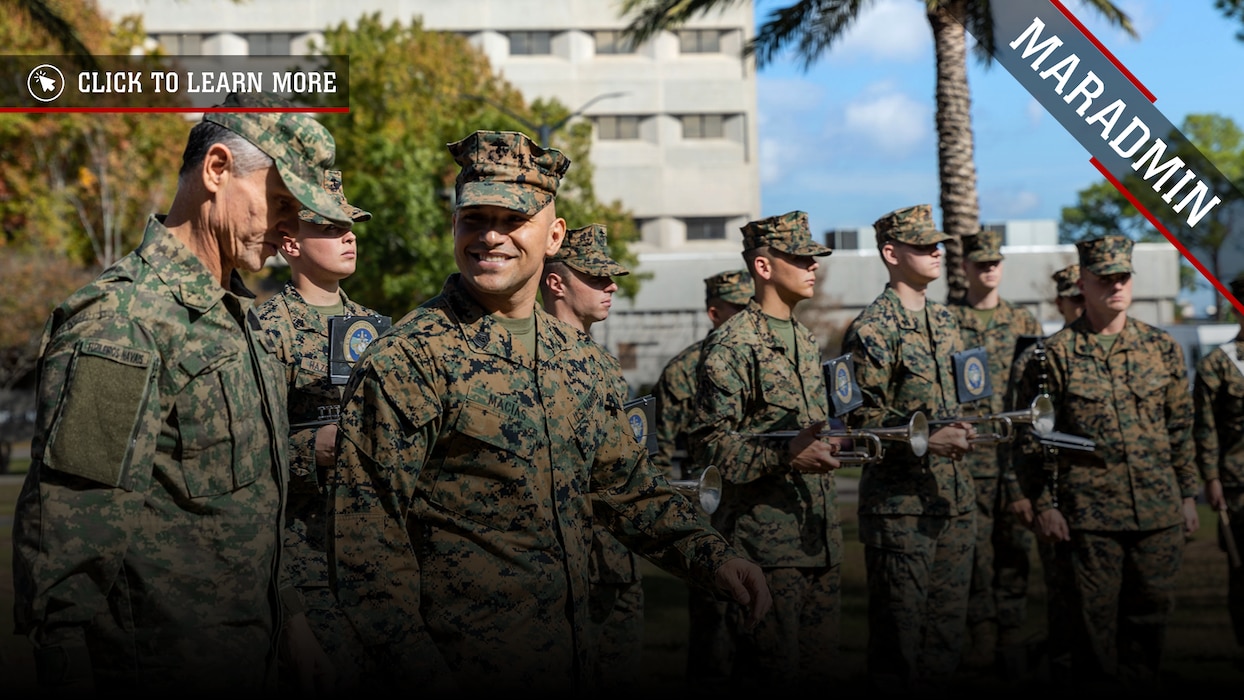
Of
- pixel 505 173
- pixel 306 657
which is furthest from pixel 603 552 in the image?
pixel 505 173

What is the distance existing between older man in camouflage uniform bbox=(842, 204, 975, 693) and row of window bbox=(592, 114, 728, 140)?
5988cm

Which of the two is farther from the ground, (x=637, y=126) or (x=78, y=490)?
(x=637, y=126)

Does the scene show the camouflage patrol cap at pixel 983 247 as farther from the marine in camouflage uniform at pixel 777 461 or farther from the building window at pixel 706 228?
the building window at pixel 706 228

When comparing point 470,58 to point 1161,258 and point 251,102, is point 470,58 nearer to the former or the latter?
point 1161,258

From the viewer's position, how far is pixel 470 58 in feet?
142

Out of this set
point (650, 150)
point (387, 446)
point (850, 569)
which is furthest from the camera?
point (650, 150)

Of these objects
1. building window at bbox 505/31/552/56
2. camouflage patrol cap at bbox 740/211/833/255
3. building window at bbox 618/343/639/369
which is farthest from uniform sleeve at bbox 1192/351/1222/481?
building window at bbox 505/31/552/56

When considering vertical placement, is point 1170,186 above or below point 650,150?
below

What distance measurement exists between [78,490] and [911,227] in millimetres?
5760

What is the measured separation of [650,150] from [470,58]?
23991 millimetres

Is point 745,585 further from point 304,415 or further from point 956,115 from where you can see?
point 956,115

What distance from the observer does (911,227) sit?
313 inches

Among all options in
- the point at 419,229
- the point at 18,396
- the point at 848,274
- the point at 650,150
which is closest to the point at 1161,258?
the point at 848,274

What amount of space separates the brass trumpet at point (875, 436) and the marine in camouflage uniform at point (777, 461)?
0.24 ft
